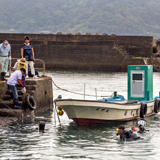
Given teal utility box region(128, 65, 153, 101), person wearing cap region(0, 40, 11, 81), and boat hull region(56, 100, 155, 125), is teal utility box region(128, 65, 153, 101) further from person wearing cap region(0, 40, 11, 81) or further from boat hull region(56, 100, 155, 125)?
person wearing cap region(0, 40, 11, 81)

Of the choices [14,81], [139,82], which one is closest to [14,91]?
[14,81]

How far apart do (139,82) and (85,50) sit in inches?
1648

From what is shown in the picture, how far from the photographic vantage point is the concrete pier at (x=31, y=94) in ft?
59.2

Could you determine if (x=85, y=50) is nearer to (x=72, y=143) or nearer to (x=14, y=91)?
(x=14, y=91)

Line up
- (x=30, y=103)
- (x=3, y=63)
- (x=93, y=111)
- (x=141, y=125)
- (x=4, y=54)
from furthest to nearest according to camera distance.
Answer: (x=3, y=63), (x=4, y=54), (x=30, y=103), (x=93, y=111), (x=141, y=125)

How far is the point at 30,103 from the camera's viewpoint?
1923cm

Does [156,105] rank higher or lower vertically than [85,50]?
lower

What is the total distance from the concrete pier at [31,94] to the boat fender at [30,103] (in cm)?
28

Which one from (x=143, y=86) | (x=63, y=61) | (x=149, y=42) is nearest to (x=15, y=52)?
(x=63, y=61)

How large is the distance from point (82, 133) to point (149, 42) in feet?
162

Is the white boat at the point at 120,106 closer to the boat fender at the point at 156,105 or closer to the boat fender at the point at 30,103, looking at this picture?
the boat fender at the point at 156,105

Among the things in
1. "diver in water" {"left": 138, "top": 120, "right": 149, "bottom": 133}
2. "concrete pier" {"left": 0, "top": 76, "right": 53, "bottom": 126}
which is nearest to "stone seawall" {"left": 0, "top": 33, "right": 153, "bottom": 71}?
"concrete pier" {"left": 0, "top": 76, "right": 53, "bottom": 126}

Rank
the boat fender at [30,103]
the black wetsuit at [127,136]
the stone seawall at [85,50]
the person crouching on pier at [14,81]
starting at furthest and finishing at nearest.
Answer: the stone seawall at [85,50]
the boat fender at [30,103]
the person crouching on pier at [14,81]
the black wetsuit at [127,136]

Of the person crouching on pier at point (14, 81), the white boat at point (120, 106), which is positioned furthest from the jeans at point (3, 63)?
the white boat at point (120, 106)
